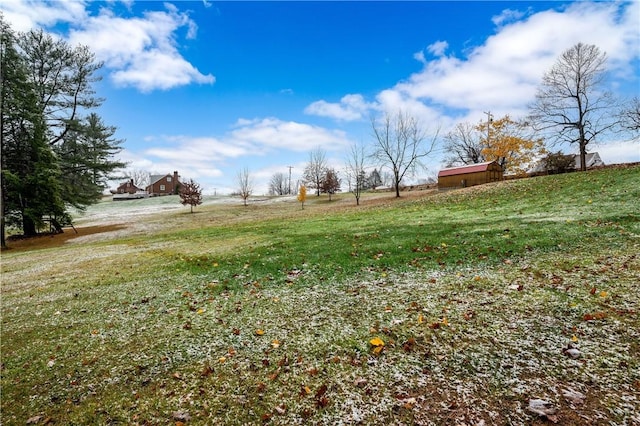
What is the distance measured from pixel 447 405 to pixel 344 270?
189 inches

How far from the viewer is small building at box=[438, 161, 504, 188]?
3266 cm

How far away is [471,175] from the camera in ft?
110

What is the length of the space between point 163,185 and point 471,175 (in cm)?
8119

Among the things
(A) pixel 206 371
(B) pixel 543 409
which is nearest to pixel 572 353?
(B) pixel 543 409

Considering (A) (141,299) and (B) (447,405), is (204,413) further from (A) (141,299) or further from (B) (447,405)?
(A) (141,299)

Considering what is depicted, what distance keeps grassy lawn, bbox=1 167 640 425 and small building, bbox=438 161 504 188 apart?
25571 millimetres

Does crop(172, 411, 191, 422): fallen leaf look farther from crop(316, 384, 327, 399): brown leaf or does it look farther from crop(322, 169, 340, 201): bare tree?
crop(322, 169, 340, 201): bare tree

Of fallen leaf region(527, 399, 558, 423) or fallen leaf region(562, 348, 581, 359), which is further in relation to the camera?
fallen leaf region(562, 348, 581, 359)

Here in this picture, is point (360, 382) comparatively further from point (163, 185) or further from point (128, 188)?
point (128, 188)

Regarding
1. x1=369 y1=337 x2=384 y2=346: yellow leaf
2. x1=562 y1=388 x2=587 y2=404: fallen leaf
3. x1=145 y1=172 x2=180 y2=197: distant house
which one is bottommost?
x1=562 y1=388 x2=587 y2=404: fallen leaf

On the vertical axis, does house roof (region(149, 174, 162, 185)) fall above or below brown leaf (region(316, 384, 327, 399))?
above

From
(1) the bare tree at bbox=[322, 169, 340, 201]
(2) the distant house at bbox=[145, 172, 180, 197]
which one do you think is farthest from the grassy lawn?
(2) the distant house at bbox=[145, 172, 180, 197]

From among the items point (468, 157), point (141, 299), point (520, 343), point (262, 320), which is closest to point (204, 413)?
point (262, 320)

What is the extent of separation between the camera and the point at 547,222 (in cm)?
1062
